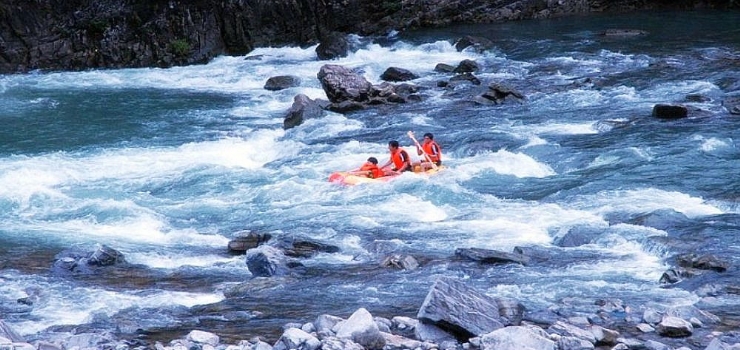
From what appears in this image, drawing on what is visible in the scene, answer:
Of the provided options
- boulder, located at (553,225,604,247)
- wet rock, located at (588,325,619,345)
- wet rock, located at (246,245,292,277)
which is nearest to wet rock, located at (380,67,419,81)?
boulder, located at (553,225,604,247)

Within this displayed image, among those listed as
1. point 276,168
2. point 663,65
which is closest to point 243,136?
point 276,168

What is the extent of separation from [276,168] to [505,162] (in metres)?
4.22

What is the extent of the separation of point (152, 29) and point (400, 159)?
18.6m

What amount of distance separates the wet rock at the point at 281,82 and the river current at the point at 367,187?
0.24 m

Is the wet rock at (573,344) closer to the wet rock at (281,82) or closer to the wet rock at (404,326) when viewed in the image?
the wet rock at (404,326)

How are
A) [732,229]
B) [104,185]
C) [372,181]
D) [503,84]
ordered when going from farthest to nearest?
1. [503,84]
2. [104,185]
3. [372,181]
4. [732,229]

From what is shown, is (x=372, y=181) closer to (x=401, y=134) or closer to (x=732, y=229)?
(x=401, y=134)

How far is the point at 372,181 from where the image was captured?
55.2ft

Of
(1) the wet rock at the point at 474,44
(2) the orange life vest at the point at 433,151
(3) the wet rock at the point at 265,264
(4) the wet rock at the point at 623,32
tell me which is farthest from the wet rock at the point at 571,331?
(4) the wet rock at the point at 623,32

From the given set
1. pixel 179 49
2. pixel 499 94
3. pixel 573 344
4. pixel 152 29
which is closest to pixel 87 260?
pixel 573 344

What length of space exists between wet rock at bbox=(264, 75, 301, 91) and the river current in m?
0.24

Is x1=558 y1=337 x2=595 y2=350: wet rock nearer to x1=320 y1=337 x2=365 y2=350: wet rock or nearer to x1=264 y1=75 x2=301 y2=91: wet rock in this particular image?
x1=320 y1=337 x2=365 y2=350: wet rock

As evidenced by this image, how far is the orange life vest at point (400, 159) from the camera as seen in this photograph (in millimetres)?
17391

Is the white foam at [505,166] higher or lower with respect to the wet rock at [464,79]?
lower
